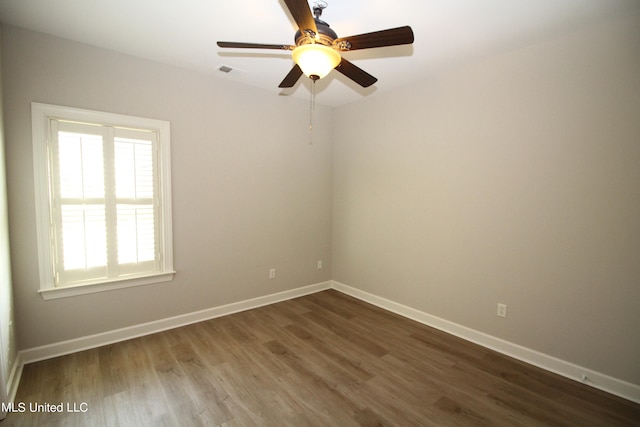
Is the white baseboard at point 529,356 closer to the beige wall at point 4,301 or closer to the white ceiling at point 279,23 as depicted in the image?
the white ceiling at point 279,23

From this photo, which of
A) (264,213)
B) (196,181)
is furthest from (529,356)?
(196,181)

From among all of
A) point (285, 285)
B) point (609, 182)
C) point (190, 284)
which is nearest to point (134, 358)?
point (190, 284)

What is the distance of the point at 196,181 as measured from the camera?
126 inches

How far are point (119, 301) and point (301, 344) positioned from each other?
1.84 meters

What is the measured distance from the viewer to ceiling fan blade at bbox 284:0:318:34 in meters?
1.37

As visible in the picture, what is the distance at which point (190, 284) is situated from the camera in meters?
3.25

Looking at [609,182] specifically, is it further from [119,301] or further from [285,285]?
[119,301]

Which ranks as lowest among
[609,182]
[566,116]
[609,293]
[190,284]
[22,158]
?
[190,284]

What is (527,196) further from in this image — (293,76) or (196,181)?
(196,181)

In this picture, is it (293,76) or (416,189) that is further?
(416,189)

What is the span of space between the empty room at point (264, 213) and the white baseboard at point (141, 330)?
A: 18 millimetres

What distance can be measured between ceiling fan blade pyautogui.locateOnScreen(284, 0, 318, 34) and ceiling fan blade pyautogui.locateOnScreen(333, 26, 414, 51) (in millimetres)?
192

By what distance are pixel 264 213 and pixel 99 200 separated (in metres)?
1.72

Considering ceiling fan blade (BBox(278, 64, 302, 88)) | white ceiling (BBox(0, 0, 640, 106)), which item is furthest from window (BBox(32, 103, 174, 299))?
ceiling fan blade (BBox(278, 64, 302, 88))
